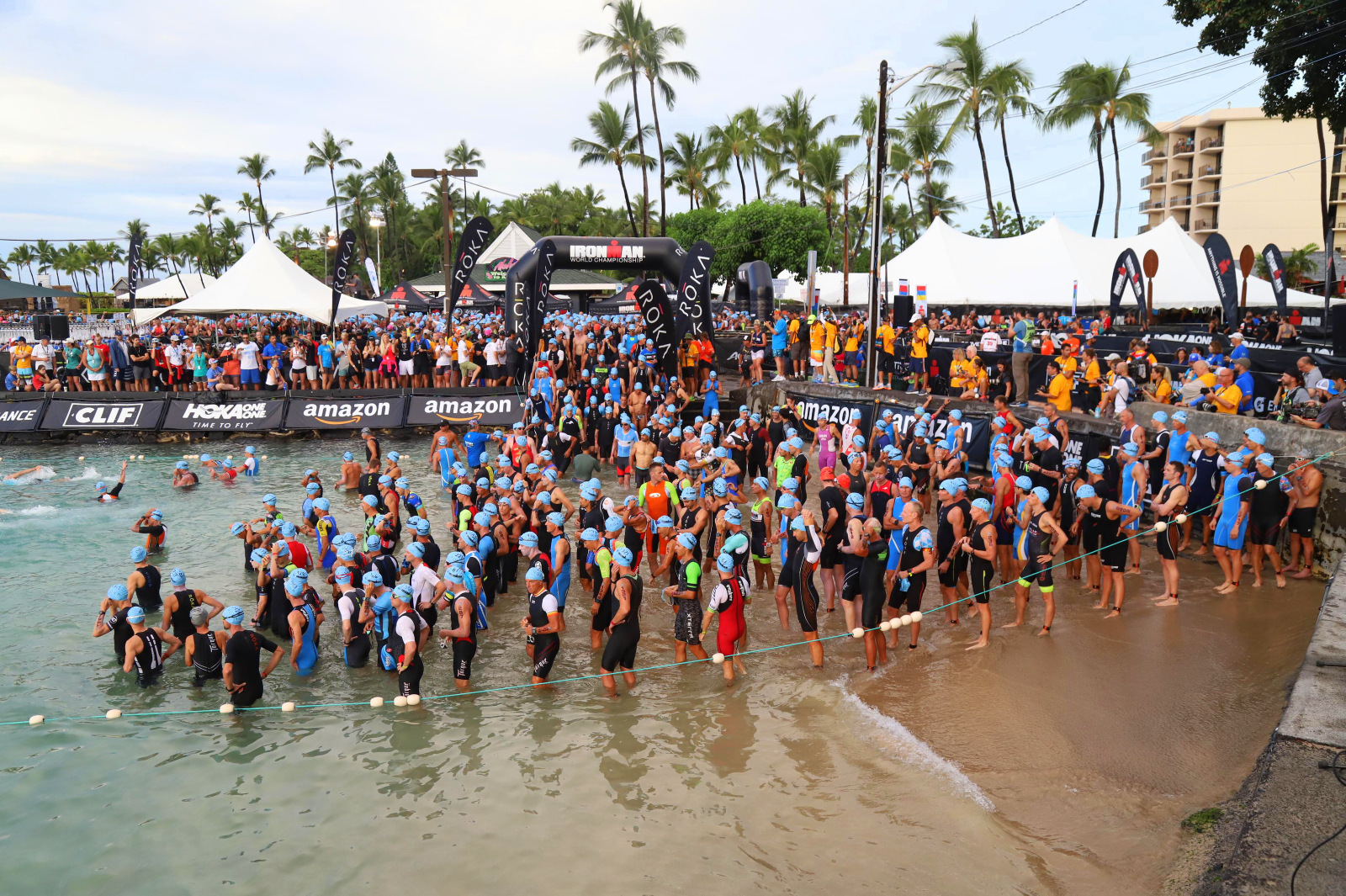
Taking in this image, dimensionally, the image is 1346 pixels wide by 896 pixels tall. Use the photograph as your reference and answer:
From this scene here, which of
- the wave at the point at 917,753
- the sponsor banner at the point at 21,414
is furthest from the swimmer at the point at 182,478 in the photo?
the wave at the point at 917,753

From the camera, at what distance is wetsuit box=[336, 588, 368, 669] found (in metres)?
8.56

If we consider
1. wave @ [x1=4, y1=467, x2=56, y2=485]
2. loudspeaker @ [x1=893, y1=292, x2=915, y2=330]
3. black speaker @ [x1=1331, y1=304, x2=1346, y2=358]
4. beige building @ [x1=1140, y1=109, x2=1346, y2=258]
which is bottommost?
wave @ [x1=4, y1=467, x2=56, y2=485]

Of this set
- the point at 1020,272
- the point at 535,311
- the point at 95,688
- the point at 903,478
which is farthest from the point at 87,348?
the point at 1020,272

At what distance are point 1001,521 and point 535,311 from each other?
1339cm

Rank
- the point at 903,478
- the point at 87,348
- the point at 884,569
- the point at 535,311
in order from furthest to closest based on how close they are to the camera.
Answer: the point at 87,348 → the point at 535,311 → the point at 903,478 → the point at 884,569

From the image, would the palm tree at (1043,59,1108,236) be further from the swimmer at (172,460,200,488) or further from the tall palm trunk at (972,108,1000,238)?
the swimmer at (172,460,200,488)

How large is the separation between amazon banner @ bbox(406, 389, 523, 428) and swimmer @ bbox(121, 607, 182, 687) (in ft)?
44.6

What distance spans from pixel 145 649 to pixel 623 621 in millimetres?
4658

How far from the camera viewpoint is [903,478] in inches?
367

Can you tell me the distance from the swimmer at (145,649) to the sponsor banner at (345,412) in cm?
1402

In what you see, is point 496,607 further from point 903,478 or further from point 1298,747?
A: point 1298,747

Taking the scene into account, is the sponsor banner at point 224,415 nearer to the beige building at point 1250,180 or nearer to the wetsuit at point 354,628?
the wetsuit at point 354,628

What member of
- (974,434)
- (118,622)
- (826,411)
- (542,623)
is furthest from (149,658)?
(826,411)

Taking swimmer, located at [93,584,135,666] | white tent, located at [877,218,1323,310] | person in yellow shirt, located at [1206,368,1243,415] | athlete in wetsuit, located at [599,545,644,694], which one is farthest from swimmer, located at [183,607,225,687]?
white tent, located at [877,218,1323,310]
